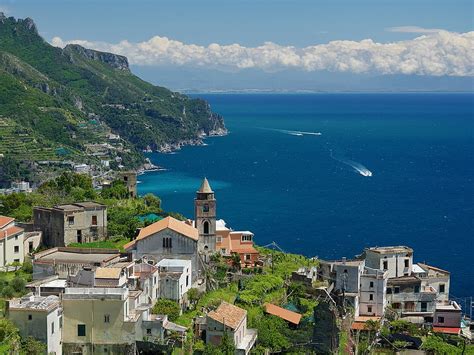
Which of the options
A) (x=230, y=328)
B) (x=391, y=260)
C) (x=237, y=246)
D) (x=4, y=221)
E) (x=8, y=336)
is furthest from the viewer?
(x=237, y=246)

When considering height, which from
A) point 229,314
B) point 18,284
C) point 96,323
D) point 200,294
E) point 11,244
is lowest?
point 200,294

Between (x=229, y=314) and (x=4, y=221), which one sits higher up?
(x=4, y=221)

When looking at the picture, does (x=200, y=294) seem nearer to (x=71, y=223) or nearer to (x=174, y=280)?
(x=174, y=280)

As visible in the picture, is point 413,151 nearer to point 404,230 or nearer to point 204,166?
point 204,166

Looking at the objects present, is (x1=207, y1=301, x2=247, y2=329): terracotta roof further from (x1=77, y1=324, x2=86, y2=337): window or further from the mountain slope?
the mountain slope

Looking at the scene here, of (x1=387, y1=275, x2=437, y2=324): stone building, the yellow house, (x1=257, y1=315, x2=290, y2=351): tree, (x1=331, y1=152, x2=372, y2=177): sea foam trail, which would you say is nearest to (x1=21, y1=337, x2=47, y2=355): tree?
the yellow house

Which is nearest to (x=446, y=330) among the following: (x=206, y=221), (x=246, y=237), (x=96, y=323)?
(x=246, y=237)

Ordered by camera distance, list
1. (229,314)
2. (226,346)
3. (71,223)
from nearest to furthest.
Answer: (226,346), (229,314), (71,223)
